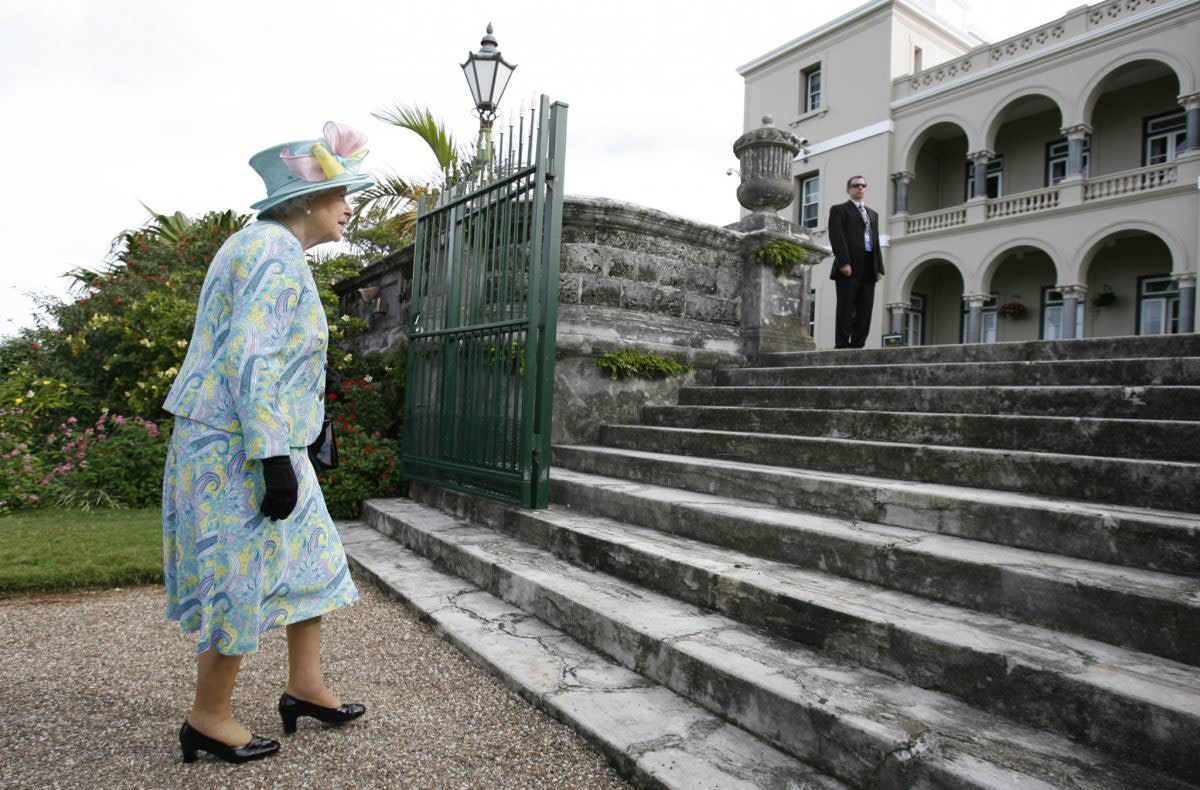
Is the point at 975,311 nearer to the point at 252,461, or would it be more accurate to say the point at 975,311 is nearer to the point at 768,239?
the point at 768,239

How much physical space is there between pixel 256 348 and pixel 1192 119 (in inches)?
713

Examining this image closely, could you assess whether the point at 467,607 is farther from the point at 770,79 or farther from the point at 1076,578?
the point at 770,79

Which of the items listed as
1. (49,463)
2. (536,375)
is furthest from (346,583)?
(49,463)

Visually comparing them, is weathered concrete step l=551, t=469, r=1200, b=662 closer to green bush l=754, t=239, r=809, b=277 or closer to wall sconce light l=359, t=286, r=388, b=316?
green bush l=754, t=239, r=809, b=277

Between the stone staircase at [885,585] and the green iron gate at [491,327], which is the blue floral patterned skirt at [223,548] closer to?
the stone staircase at [885,585]

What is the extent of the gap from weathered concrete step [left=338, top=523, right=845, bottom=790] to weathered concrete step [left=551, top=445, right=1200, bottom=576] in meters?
1.32

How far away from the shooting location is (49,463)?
625cm

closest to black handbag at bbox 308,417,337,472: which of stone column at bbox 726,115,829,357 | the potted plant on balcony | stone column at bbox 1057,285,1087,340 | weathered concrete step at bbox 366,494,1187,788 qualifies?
weathered concrete step at bbox 366,494,1187,788

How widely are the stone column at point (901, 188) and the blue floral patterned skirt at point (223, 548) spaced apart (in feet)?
63.9

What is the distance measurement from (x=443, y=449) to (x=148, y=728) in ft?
9.55

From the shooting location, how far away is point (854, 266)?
7.42 meters

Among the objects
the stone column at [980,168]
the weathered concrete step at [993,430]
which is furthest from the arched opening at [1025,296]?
the weathered concrete step at [993,430]

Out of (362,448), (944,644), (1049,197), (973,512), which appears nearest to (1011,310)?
(1049,197)

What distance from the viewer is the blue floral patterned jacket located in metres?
2.03
